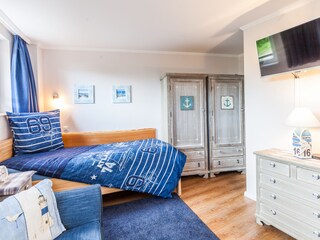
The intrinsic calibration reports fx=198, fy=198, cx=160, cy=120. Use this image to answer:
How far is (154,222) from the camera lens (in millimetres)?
2162

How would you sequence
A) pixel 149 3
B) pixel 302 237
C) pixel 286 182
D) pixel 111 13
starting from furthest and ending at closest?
1. pixel 111 13
2. pixel 149 3
3. pixel 286 182
4. pixel 302 237

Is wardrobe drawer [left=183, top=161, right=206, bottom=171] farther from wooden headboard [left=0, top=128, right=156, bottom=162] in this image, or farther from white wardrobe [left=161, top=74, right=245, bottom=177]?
wooden headboard [left=0, top=128, right=156, bottom=162]

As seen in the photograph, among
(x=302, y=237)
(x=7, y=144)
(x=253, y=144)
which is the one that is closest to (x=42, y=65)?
(x=7, y=144)

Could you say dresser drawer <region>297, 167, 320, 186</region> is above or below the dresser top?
below

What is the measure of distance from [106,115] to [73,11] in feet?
5.88

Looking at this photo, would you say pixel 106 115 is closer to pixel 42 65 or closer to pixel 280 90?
pixel 42 65

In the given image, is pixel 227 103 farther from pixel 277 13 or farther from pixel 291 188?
pixel 291 188

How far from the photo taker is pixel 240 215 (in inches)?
89.6

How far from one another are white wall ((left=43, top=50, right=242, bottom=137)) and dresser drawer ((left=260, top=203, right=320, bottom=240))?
88.6 inches

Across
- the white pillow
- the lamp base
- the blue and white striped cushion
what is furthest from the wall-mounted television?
the blue and white striped cushion

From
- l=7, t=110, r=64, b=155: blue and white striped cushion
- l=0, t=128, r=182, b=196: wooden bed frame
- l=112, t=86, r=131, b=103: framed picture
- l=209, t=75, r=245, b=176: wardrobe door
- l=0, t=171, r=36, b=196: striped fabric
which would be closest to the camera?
l=0, t=171, r=36, b=196: striped fabric

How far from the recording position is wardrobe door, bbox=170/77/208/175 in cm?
333

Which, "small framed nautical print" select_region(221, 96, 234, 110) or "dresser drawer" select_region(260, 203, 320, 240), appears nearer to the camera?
"dresser drawer" select_region(260, 203, 320, 240)

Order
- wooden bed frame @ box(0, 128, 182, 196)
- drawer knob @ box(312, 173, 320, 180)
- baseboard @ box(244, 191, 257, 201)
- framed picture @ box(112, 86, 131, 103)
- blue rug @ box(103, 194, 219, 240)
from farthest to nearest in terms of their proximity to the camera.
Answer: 1. framed picture @ box(112, 86, 131, 103)
2. wooden bed frame @ box(0, 128, 182, 196)
3. baseboard @ box(244, 191, 257, 201)
4. blue rug @ box(103, 194, 219, 240)
5. drawer knob @ box(312, 173, 320, 180)
